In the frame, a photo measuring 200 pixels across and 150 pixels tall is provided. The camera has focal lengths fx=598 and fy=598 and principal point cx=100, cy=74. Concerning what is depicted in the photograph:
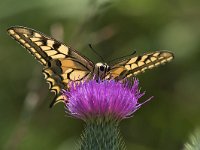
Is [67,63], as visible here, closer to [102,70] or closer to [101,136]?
[102,70]

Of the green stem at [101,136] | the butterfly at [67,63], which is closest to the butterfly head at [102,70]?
the butterfly at [67,63]

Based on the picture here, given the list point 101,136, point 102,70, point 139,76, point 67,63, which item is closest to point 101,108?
point 101,136

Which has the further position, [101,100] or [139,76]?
[139,76]

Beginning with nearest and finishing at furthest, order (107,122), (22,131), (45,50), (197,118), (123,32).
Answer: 1. (107,122)
2. (45,50)
3. (22,131)
4. (197,118)
5. (123,32)

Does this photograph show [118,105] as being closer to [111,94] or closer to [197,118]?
[111,94]

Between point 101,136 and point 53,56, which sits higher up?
point 53,56

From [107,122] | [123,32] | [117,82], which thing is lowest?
[107,122]

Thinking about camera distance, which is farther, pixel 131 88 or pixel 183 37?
pixel 183 37

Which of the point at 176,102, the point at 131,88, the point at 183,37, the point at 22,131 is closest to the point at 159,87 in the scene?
the point at 176,102
